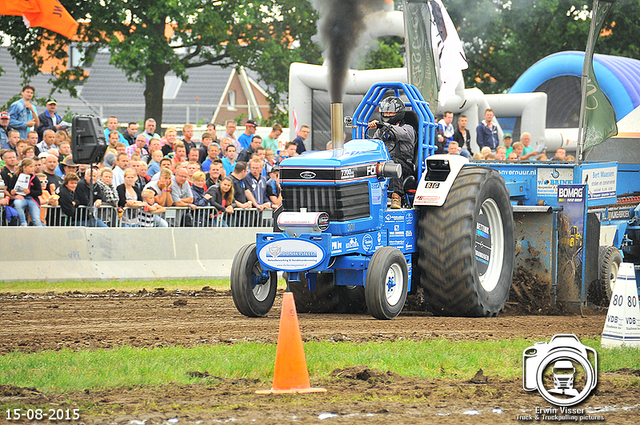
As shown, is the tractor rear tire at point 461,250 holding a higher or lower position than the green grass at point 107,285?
higher

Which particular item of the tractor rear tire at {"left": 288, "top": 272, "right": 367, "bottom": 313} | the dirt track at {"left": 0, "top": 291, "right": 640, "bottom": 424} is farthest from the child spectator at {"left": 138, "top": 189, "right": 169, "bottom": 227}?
the tractor rear tire at {"left": 288, "top": 272, "right": 367, "bottom": 313}

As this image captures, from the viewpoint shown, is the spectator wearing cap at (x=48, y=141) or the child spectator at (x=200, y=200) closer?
the child spectator at (x=200, y=200)

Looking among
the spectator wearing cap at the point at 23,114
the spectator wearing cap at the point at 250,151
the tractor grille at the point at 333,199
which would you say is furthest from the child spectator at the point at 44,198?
the tractor grille at the point at 333,199

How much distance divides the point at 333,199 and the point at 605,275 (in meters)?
4.32

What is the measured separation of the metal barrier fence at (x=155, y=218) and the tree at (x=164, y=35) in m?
14.4

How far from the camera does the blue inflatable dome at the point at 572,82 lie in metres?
24.5

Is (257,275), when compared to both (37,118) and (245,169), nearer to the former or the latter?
(245,169)

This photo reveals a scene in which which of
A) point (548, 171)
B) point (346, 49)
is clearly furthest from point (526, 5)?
point (346, 49)

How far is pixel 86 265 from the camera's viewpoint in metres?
13.1

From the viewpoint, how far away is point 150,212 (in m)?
14.0

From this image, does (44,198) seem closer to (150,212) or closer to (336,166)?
(150,212)

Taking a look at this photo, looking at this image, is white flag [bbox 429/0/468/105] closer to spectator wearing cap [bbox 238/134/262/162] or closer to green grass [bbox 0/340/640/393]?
spectator wearing cap [bbox 238/134/262/162]

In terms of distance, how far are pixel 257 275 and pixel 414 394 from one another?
373cm

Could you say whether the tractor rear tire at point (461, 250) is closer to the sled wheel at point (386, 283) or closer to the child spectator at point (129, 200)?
the sled wheel at point (386, 283)
